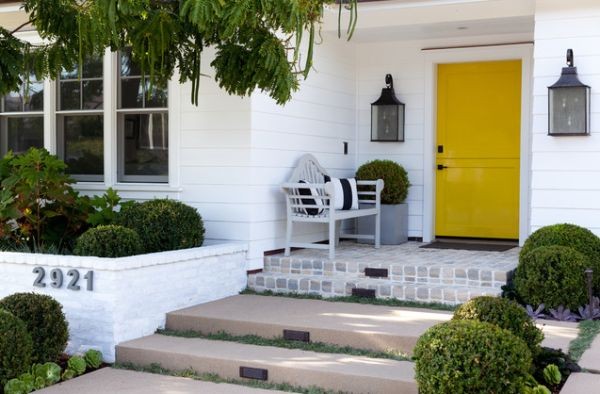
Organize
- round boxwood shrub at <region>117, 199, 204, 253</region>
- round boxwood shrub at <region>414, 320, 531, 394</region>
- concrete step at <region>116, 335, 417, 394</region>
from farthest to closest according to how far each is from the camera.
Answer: round boxwood shrub at <region>117, 199, 204, 253</region> → concrete step at <region>116, 335, 417, 394</region> → round boxwood shrub at <region>414, 320, 531, 394</region>

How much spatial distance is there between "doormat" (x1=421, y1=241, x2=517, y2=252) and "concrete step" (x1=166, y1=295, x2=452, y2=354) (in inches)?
86.0

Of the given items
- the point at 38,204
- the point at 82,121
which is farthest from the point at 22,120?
the point at 38,204

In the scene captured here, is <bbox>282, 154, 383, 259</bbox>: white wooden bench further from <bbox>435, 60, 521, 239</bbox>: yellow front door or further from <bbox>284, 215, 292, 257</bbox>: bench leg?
<bbox>435, 60, 521, 239</bbox>: yellow front door

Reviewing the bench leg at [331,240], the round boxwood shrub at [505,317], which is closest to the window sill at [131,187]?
the bench leg at [331,240]

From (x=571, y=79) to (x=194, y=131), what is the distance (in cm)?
354

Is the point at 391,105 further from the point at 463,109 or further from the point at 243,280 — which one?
the point at 243,280

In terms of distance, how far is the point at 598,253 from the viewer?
672cm

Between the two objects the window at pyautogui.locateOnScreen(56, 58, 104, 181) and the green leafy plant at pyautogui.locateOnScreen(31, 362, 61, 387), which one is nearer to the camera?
the green leafy plant at pyautogui.locateOnScreen(31, 362, 61, 387)

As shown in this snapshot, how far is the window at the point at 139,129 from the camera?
25.9 feet

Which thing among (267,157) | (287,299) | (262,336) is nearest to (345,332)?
(262,336)

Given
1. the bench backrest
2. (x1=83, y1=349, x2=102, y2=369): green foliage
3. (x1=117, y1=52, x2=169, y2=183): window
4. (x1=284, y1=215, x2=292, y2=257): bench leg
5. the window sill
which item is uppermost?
(x1=117, y1=52, x2=169, y2=183): window

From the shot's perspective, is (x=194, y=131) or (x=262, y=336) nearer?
(x=262, y=336)

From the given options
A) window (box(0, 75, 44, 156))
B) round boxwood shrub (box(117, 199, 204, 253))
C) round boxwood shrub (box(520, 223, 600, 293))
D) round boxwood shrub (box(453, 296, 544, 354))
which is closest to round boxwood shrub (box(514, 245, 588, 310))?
round boxwood shrub (box(520, 223, 600, 293))

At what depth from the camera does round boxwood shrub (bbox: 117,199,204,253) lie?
6922 millimetres
